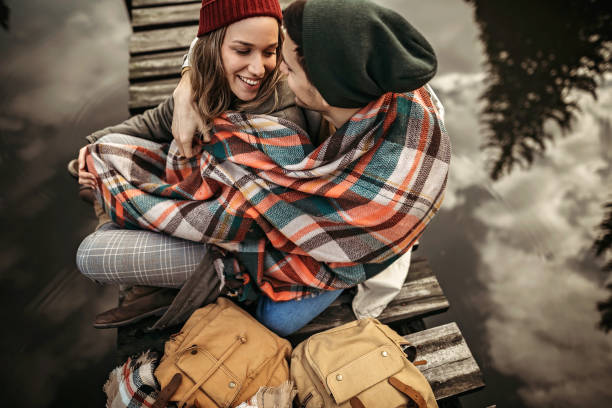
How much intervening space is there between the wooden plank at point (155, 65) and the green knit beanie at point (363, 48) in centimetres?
161

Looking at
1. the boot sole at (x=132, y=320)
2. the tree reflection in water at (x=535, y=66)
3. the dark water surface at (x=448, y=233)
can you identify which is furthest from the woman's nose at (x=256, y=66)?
the tree reflection in water at (x=535, y=66)

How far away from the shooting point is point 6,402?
1.64 metres

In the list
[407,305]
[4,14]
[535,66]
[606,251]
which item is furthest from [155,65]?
[606,251]

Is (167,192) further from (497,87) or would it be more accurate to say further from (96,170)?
(497,87)

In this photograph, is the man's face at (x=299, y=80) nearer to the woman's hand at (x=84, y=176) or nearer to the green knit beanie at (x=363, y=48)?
the green knit beanie at (x=363, y=48)

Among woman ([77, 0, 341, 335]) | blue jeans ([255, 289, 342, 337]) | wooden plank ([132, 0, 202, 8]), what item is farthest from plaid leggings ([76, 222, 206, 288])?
wooden plank ([132, 0, 202, 8])

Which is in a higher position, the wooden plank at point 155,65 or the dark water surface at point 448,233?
the wooden plank at point 155,65

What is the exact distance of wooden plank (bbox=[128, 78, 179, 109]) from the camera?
212 centimetres

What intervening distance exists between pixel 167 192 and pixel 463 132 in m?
2.11

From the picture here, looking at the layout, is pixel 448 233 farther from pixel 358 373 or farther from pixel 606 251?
pixel 358 373

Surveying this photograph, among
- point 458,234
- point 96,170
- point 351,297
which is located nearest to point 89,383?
point 96,170

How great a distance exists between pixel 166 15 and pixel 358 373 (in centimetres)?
259

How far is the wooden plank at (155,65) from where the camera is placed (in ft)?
7.37

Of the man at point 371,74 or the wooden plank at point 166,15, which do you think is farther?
the wooden plank at point 166,15
